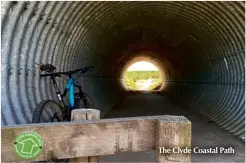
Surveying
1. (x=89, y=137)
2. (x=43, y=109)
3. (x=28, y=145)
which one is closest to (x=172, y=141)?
(x=89, y=137)

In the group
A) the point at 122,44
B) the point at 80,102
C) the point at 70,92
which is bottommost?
the point at 80,102

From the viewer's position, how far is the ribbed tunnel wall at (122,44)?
4.24 metres

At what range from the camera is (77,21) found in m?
6.14

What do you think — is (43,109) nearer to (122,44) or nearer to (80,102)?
(80,102)

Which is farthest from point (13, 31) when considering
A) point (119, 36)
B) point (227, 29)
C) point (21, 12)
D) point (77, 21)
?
point (119, 36)

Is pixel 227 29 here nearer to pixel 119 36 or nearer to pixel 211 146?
pixel 211 146

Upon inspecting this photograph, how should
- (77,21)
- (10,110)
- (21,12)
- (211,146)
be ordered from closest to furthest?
1. (10,110)
2. (21,12)
3. (211,146)
4. (77,21)

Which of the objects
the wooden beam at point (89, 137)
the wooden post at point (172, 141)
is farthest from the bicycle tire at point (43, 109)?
the wooden post at point (172, 141)

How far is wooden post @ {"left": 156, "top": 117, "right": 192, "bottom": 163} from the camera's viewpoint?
1939 mm

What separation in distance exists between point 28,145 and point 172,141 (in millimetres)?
902

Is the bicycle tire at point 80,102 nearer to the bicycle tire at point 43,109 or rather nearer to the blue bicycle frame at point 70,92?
the blue bicycle frame at point 70,92

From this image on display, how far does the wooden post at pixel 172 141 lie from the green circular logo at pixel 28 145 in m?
0.76

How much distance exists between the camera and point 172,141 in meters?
1.94

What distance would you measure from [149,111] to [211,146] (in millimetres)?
4558
